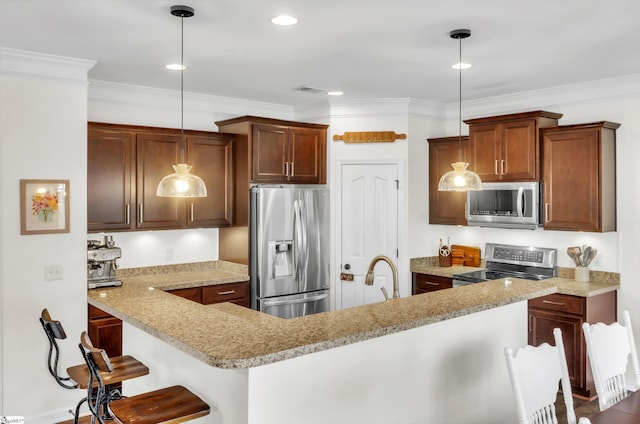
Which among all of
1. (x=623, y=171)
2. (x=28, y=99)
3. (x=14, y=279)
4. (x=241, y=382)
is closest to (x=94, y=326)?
(x=14, y=279)

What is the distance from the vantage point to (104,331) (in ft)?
13.4

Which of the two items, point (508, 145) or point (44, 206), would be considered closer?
point (44, 206)

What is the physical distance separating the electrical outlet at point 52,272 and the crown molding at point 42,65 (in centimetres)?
133

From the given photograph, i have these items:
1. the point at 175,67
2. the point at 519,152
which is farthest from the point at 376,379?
the point at 519,152

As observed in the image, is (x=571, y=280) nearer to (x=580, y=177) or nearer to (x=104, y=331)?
(x=580, y=177)

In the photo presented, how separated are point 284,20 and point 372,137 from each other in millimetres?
2499

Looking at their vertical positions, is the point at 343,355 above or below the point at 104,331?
above

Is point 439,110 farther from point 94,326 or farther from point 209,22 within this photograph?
point 94,326

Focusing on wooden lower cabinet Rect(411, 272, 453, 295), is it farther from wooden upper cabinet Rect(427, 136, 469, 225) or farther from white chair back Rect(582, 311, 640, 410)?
white chair back Rect(582, 311, 640, 410)

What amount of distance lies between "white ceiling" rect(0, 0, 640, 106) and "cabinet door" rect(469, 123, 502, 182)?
42cm

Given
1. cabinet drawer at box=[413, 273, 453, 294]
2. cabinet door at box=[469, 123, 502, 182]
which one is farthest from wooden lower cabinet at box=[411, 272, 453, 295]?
cabinet door at box=[469, 123, 502, 182]

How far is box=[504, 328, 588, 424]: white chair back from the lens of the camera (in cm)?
213

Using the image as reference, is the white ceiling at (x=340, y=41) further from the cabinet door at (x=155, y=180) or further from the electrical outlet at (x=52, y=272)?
the electrical outlet at (x=52, y=272)

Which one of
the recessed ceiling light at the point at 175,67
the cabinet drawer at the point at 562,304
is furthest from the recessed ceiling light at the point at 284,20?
the cabinet drawer at the point at 562,304
